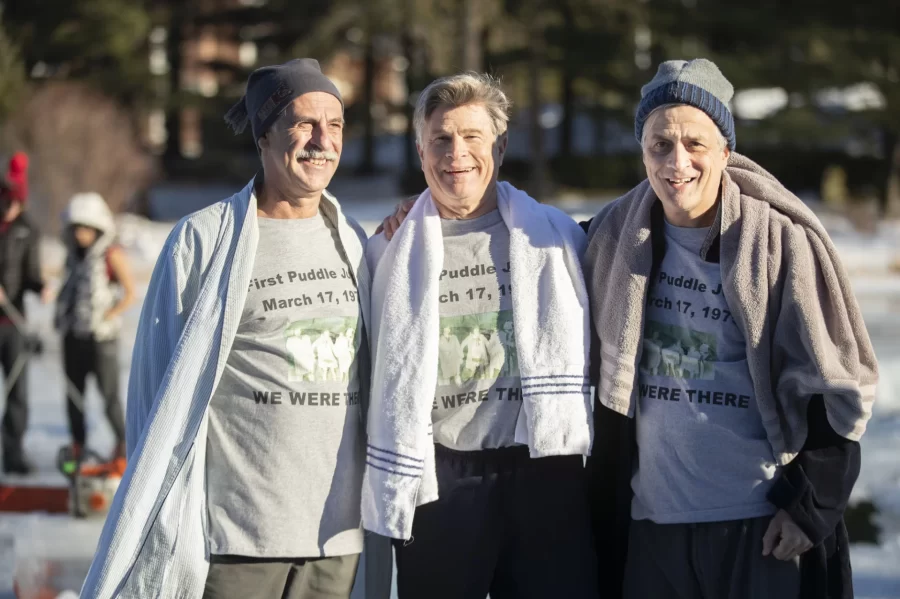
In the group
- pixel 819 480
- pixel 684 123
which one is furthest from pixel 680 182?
pixel 819 480

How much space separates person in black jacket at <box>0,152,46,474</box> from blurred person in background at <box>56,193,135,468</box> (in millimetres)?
295

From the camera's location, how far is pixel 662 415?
2836mm

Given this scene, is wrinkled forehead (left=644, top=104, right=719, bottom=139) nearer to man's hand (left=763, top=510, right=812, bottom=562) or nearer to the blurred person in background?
man's hand (left=763, top=510, right=812, bottom=562)

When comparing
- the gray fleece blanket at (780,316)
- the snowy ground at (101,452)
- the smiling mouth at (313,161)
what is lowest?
the snowy ground at (101,452)

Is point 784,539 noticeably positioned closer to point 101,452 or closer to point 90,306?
point 90,306

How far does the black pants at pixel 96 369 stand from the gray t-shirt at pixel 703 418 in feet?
15.6

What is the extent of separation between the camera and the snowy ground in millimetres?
4859

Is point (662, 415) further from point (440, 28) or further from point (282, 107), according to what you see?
point (440, 28)

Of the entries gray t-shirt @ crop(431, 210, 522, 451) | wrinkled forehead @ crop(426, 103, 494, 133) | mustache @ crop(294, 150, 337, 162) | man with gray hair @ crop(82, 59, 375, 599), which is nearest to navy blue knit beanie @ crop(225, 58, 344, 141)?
man with gray hair @ crop(82, 59, 375, 599)

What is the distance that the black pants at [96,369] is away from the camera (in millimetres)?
6754

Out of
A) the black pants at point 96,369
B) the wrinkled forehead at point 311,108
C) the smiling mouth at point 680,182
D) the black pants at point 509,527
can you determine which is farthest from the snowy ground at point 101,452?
the wrinkled forehead at point 311,108

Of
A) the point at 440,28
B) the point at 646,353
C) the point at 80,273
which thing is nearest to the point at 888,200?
the point at 440,28

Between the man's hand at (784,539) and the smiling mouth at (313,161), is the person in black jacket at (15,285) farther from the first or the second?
the man's hand at (784,539)

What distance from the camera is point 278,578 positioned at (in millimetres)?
2895
